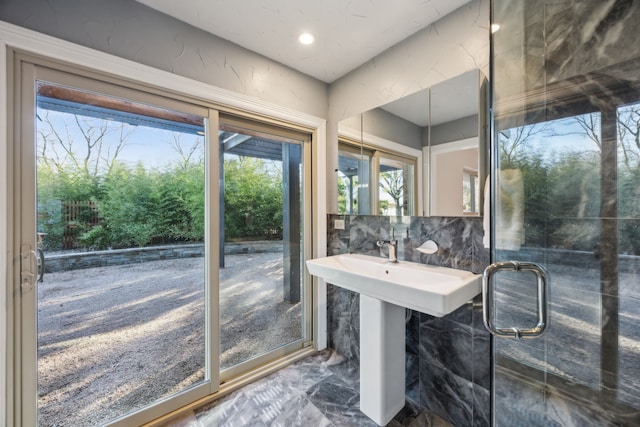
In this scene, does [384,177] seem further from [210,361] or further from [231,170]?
[210,361]

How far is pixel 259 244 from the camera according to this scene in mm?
2082

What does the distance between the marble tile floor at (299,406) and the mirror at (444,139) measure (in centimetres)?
133

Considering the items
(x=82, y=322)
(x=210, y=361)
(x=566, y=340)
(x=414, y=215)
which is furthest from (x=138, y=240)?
(x=566, y=340)

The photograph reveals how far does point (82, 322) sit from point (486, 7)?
2.82m

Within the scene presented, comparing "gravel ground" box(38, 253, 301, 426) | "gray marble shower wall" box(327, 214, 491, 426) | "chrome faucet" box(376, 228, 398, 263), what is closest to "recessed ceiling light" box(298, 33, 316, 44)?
"gray marble shower wall" box(327, 214, 491, 426)

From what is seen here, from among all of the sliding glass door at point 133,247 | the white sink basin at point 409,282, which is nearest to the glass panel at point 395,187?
the white sink basin at point 409,282

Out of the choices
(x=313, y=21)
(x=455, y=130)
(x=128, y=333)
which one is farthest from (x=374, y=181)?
(x=128, y=333)

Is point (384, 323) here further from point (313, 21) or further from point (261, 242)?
point (313, 21)

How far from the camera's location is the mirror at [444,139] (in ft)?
4.63

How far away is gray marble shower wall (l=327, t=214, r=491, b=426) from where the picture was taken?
1.41m

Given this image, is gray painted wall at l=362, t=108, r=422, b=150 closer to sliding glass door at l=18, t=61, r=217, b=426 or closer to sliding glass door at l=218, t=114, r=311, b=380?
sliding glass door at l=218, t=114, r=311, b=380

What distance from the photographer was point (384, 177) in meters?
1.92

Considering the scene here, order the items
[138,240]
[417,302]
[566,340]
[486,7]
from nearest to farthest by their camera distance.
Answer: [566,340]
[417,302]
[486,7]
[138,240]

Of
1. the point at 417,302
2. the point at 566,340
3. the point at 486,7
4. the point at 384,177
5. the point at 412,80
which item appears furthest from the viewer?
the point at 384,177
